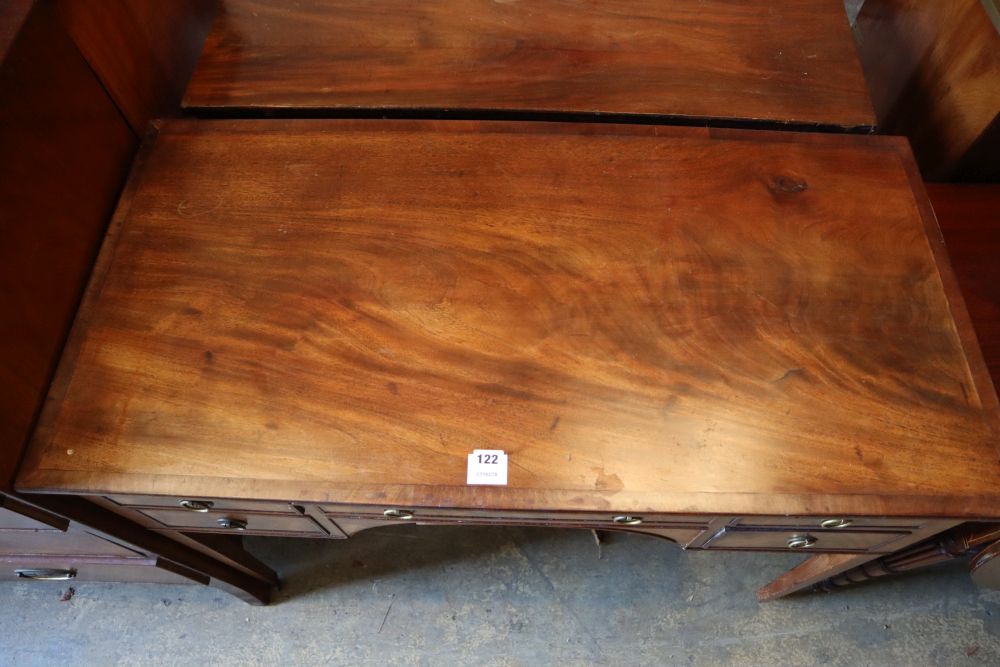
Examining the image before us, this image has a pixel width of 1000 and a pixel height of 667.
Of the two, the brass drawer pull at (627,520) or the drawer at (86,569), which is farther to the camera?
the drawer at (86,569)

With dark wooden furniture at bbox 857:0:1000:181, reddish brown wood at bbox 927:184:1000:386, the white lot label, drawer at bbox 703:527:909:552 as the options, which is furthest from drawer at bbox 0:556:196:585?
dark wooden furniture at bbox 857:0:1000:181

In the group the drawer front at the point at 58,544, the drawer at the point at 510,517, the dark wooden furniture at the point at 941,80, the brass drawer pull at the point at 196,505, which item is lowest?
the drawer front at the point at 58,544

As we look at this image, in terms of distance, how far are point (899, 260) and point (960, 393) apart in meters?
0.21

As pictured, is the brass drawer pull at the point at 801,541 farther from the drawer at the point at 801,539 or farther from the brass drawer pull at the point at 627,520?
the brass drawer pull at the point at 627,520

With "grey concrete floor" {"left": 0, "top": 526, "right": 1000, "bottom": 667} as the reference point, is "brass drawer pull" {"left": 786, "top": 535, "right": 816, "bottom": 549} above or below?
above

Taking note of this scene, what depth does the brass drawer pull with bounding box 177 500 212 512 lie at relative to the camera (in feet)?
2.78

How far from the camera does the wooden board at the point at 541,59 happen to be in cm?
107

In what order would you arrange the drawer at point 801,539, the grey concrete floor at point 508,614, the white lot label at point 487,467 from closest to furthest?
the white lot label at point 487,467 < the drawer at point 801,539 < the grey concrete floor at point 508,614

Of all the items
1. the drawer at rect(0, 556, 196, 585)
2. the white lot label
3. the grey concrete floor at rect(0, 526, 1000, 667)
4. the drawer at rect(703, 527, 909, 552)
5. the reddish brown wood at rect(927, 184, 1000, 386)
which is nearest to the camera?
the white lot label

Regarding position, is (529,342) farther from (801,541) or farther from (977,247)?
(977,247)

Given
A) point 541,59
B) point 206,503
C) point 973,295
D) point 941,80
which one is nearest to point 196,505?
point 206,503

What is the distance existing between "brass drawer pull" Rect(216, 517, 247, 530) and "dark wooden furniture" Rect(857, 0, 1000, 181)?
1.41 m

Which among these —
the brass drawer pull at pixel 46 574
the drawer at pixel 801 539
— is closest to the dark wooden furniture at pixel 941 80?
the drawer at pixel 801 539

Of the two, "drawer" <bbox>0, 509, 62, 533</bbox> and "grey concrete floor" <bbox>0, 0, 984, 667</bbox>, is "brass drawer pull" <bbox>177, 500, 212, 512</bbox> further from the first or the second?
"grey concrete floor" <bbox>0, 0, 984, 667</bbox>
